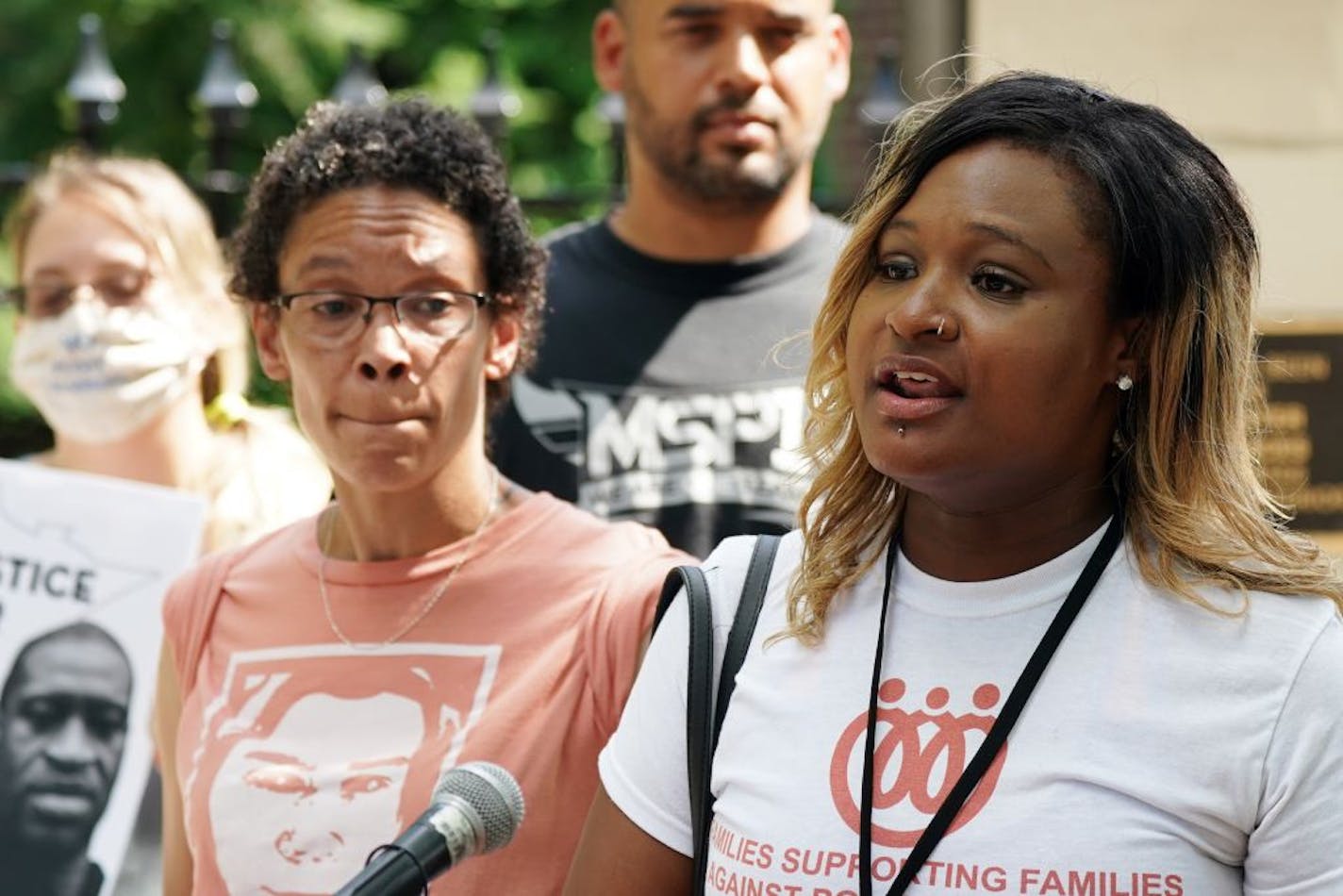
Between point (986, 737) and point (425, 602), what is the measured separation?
1198mm

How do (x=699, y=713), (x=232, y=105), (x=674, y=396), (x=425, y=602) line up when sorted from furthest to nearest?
(x=232, y=105) < (x=674, y=396) < (x=425, y=602) < (x=699, y=713)

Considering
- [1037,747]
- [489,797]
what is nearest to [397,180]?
[489,797]

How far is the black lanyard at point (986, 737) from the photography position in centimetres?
216

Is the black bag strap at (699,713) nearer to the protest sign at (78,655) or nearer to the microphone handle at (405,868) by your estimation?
the microphone handle at (405,868)

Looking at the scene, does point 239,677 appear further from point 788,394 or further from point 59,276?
point 59,276

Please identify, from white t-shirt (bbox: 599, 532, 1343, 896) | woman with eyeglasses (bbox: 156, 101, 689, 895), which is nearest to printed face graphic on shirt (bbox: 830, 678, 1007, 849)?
white t-shirt (bbox: 599, 532, 1343, 896)

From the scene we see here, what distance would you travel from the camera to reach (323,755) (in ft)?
9.77

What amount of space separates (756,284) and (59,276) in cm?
164

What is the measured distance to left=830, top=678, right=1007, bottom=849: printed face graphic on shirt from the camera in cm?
219

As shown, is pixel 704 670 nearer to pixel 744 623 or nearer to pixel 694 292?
pixel 744 623

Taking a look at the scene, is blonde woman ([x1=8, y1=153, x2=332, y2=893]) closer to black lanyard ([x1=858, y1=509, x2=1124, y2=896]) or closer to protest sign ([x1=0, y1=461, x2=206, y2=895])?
protest sign ([x1=0, y1=461, x2=206, y2=895])

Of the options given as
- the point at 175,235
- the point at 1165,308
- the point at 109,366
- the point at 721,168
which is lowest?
the point at 1165,308

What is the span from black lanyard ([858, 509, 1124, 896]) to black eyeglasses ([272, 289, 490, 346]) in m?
1.15

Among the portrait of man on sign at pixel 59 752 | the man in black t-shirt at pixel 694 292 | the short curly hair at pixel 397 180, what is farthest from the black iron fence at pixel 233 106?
the short curly hair at pixel 397 180
